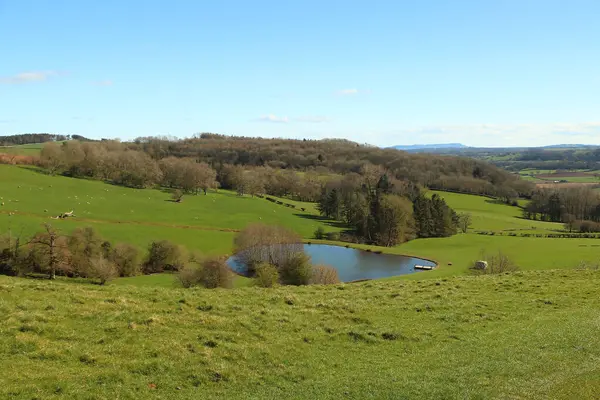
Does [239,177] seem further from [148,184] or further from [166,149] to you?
[166,149]

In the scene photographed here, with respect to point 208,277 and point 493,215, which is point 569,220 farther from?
point 208,277

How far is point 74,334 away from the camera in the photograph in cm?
1336

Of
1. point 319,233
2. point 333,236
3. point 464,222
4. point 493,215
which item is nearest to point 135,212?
point 319,233

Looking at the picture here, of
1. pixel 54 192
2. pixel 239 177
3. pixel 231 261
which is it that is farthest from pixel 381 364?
pixel 239 177

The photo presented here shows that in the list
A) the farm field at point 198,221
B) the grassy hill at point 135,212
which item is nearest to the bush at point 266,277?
the farm field at point 198,221

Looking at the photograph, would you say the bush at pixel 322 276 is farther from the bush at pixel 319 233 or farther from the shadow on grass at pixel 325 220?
the shadow on grass at pixel 325 220

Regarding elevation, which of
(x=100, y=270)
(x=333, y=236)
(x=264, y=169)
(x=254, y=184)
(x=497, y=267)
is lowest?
(x=333, y=236)

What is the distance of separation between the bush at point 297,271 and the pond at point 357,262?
37.6 feet

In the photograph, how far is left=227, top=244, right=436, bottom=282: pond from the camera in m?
59.6

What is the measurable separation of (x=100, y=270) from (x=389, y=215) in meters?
57.4

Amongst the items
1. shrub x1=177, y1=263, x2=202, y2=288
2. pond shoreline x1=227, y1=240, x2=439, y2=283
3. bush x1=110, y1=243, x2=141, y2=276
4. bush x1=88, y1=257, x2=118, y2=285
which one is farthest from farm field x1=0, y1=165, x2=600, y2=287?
shrub x1=177, y1=263, x2=202, y2=288

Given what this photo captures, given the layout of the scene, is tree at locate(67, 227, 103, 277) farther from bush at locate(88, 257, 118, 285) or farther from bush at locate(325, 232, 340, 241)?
bush at locate(325, 232, 340, 241)

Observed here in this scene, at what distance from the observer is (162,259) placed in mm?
53938

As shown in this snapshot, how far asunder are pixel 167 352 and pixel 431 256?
63.0 meters
